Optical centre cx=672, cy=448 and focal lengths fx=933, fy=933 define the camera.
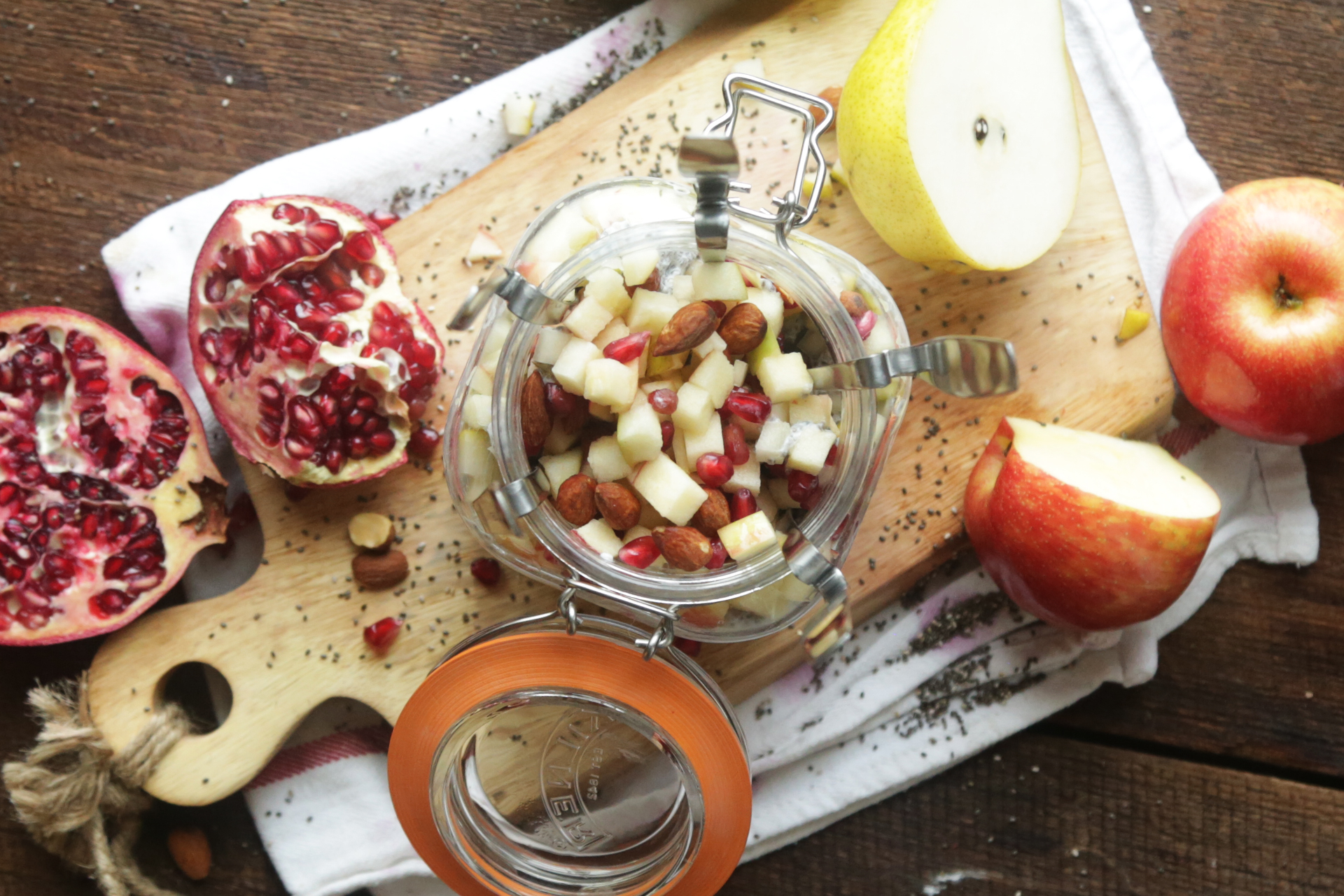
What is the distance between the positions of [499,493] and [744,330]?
1.23 feet

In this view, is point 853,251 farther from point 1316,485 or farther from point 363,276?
point 1316,485

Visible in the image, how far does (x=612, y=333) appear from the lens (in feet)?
3.94

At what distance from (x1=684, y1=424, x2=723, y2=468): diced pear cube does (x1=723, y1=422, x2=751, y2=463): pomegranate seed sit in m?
0.01

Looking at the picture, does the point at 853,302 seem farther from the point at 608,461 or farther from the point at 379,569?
the point at 379,569

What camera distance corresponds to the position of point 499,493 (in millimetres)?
1191

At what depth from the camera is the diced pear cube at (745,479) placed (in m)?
1.21

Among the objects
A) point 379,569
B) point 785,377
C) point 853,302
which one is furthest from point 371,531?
point 853,302

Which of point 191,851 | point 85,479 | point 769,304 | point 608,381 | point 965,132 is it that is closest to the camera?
point 608,381

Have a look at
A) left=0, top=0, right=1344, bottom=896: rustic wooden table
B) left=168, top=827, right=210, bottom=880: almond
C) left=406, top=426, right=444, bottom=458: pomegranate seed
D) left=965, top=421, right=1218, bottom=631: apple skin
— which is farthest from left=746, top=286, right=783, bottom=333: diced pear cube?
left=168, top=827, right=210, bottom=880: almond

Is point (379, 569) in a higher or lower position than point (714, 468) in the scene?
lower

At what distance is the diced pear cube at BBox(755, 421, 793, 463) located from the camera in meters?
1.22

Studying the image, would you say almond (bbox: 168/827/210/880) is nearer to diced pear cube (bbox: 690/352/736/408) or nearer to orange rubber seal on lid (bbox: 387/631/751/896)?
orange rubber seal on lid (bbox: 387/631/751/896)

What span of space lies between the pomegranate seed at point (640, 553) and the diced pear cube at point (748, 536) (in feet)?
0.31

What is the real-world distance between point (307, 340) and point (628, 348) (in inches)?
20.8
